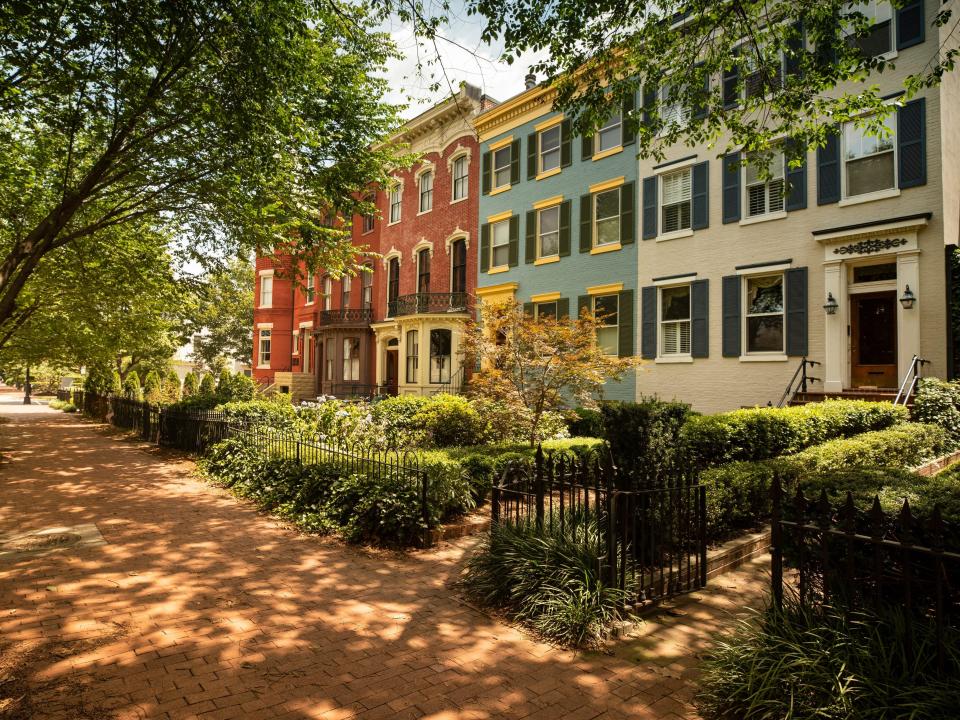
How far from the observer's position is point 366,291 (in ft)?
101

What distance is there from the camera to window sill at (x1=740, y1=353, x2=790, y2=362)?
14406 millimetres

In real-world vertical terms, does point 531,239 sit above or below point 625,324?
above

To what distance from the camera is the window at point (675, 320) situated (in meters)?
16.8

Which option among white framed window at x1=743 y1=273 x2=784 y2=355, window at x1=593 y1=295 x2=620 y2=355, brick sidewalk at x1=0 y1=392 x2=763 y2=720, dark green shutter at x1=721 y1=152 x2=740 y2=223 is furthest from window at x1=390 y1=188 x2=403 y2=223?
brick sidewalk at x1=0 y1=392 x2=763 y2=720

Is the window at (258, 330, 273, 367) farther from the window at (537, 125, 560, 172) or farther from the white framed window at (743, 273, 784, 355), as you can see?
the white framed window at (743, 273, 784, 355)

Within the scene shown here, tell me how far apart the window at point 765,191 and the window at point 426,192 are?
15.3 metres

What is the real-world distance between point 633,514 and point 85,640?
459 cm

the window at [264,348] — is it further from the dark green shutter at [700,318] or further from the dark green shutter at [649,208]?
the dark green shutter at [700,318]

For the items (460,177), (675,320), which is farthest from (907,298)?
(460,177)

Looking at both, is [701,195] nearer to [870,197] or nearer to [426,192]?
[870,197]

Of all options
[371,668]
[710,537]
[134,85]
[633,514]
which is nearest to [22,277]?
[134,85]

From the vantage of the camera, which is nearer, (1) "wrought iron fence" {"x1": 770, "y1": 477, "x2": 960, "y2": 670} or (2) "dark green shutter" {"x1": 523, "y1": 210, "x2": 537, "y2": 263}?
(1) "wrought iron fence" {"x1": 770, "y1": 477, "x2": 960, "y2": 670}

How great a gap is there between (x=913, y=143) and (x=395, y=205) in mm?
22104

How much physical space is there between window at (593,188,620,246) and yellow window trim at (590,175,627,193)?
5.6 inches
